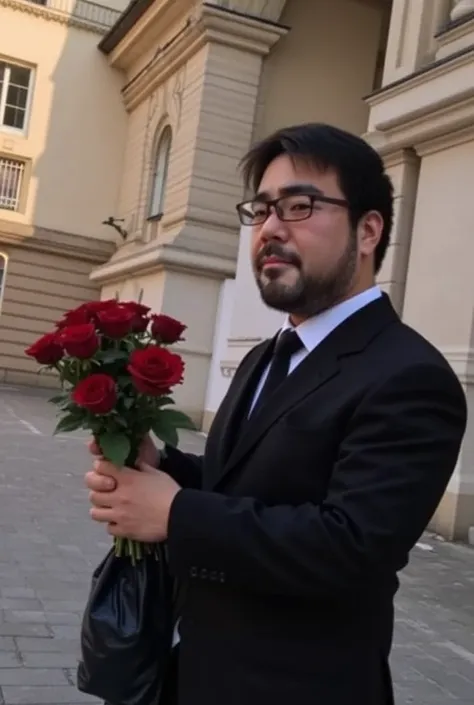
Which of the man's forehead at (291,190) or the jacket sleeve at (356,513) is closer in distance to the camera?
the jacket sleeve at (356,513)

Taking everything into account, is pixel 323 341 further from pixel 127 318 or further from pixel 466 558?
pixel 466 558

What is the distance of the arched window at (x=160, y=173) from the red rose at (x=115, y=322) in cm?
2002

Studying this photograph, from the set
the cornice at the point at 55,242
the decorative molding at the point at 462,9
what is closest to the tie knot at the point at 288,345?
the decorative molding at the point at 462,9

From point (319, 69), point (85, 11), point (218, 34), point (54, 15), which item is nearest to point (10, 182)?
point (54, 15)

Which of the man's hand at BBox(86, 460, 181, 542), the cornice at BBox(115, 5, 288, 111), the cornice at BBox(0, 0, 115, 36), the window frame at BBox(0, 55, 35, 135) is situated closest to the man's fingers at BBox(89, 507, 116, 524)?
the man's hand at BBox(86, 460, 181, 542)

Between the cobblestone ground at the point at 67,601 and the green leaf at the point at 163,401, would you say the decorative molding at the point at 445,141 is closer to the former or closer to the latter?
the cobblestone ground at the point at 67,601

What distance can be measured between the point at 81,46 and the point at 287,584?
24.9 metres

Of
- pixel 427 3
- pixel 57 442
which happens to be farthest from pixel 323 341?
pixel 57 442

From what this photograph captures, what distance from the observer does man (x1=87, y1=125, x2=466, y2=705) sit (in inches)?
56.1

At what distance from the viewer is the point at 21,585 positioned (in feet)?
17.1

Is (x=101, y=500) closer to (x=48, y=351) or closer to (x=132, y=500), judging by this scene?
(x=132, y=500)

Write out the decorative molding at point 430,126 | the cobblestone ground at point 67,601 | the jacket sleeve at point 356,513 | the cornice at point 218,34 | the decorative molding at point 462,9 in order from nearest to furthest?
1. the jacket sleeve at point 356,513
2. the cobblestone ground at point 67,601
3. the decorative molding at point 430,126
4. the decorative molding at point 462,9
5. the cornice at point 218,34

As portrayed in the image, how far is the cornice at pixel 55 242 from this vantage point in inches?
928

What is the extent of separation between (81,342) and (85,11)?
2515 centimetres
